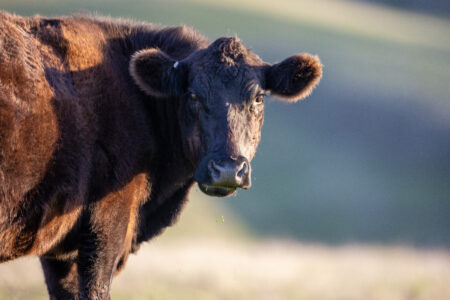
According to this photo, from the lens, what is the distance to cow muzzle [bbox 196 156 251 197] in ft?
19.3

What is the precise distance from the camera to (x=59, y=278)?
7406 mm

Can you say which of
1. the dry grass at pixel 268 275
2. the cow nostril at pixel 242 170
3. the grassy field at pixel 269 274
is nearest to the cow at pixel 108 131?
the cow nostril at pixel 242 170

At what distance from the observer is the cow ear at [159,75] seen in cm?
668

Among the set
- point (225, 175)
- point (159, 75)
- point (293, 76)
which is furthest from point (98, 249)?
point (293, 76)

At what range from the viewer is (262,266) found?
1074 cm

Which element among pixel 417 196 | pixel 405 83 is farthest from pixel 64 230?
pixel 405 83

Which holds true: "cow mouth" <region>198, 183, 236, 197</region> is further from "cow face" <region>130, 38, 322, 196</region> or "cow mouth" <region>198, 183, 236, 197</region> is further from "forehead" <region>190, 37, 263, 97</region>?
"forehead" <region>190, 37, 263, 97</region>

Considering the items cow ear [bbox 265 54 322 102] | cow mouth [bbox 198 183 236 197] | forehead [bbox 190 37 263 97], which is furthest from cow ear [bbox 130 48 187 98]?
cow mouth [bbox 198 183 236 197]

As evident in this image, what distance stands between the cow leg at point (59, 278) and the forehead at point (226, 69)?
294cm

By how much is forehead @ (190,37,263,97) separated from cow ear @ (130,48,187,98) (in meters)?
0.18

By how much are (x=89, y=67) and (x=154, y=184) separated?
159 centimetres

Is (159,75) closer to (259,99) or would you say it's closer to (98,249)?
(259,99)

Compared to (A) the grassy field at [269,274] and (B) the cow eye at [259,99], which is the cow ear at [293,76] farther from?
(A) the grassy field at [269,274]

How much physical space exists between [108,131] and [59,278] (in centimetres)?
225
